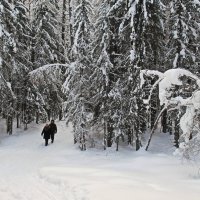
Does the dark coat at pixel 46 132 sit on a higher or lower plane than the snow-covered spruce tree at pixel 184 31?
lower

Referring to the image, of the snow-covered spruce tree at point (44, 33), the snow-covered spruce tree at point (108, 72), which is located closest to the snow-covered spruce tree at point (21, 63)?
the snow-covered spruce tree at point (44, 33)

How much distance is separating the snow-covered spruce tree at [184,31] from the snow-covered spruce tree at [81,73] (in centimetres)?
481

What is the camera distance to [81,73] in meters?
26.6

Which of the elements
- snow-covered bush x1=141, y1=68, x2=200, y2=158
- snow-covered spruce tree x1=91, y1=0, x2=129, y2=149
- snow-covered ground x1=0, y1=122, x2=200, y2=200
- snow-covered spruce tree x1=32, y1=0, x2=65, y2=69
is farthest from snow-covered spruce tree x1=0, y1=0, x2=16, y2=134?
snow-covered bush x1=141, y1=68, x2=200, y2=158

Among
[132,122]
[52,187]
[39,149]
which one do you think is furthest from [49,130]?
[52,187]

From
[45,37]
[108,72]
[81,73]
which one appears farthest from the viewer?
[45,37]

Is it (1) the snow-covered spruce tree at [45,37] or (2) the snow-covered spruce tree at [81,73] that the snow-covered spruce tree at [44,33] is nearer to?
(1) the snow-covered spruce tree at [45,37]

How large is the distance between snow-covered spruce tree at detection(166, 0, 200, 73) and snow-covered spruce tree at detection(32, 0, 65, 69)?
40.1 ft

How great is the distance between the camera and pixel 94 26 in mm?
27188

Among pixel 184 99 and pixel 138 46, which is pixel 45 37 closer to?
pixel 138 46

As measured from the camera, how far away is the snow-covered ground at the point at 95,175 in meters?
13.3

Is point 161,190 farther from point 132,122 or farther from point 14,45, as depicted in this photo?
point 14,45

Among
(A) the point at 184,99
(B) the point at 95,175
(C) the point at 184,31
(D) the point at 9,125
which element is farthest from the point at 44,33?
(A) the point at 184,99

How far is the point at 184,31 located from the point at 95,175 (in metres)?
12.1
